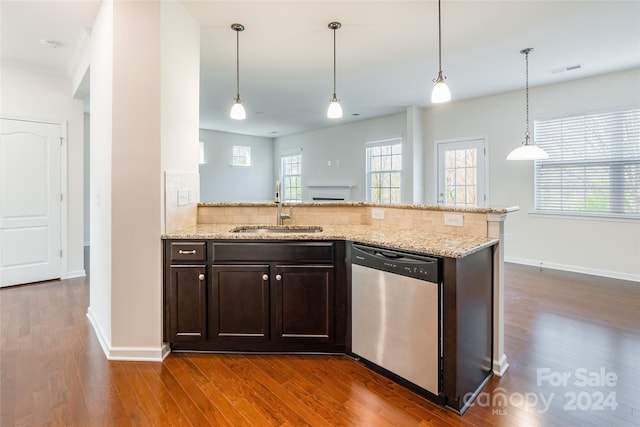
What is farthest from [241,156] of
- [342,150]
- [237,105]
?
[237,105]

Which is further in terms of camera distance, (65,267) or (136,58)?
(65,267)

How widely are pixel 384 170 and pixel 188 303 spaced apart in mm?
5543

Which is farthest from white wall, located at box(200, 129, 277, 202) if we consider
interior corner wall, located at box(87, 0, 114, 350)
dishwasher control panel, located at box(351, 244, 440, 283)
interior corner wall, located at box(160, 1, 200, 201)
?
dishwasher control panel, located at box(351, 244, 440, 283)

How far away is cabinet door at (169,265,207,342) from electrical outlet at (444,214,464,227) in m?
1.79

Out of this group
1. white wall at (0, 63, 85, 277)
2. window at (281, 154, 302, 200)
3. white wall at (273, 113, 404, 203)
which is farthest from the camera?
window at (281, 154, 302, 200)

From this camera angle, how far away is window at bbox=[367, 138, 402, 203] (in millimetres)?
7043

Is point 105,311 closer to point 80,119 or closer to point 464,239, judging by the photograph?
point 464,239

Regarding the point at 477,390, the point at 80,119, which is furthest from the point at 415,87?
the point at 80,119

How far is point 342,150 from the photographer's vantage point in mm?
8141

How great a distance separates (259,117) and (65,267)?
440cm

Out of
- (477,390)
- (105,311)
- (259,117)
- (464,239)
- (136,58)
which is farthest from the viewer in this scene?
(259,117)

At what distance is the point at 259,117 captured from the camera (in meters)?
7.30

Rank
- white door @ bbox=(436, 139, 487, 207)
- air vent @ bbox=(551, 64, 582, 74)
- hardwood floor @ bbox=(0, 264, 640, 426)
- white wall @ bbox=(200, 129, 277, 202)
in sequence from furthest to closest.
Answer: white wall @ bbox=(200, 129, 277, 202)
white door @ bbox=(436, 139, 487, 207)
air vent @ bbox=(551, 64, 582, 74)
hardwood floor @ bbox=(0, 264, 640, 426)

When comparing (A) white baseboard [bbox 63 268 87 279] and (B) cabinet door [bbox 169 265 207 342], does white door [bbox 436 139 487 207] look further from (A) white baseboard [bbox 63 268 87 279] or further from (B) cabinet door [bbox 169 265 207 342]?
(A) white baseboard [bbox 63 268 87 279]
